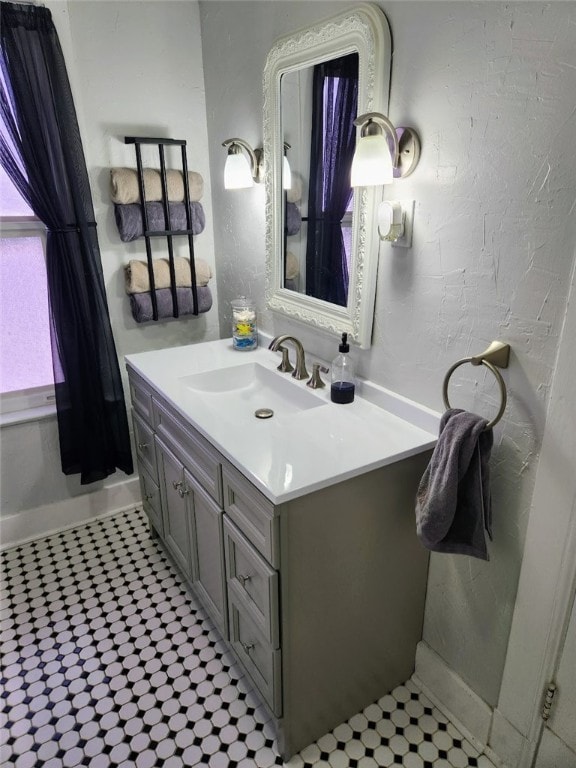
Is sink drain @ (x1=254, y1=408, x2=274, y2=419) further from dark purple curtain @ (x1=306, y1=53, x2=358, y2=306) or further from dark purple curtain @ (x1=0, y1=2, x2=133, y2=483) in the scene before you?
dark purple curtain @ (x1=0, y1=2, x2=133, y2=483)

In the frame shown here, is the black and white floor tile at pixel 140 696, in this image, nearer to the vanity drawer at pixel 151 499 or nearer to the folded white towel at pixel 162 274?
the vanity drawer at pixel 151 499

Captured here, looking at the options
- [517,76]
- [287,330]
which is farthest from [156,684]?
[517,76]

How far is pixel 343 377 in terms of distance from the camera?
64.9 inches

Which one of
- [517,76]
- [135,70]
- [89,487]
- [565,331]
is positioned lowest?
[89,487]

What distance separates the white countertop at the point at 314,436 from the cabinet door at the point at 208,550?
225mm

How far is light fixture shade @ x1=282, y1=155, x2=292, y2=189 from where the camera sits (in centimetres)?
178

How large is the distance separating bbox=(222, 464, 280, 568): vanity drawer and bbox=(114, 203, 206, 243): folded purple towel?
1.17m

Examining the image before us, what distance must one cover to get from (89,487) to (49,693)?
0.92 m

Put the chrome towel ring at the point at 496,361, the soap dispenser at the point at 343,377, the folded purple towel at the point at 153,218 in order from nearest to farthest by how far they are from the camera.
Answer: the chrome towel ring at the point at 496,361 → the soap dispenser at the point at 343,377 → the folded purple towel at the point at 153,218

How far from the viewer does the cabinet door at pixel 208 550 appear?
1.54 m

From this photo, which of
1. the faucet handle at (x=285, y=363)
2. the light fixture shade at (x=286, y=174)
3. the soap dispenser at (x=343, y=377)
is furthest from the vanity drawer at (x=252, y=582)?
the light fixture shade at (x=286, y=174)

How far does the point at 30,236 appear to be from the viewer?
2.07m

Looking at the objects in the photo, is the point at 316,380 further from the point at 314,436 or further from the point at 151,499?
the point at 151,499

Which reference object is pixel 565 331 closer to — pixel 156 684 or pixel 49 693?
pixel 156 684
